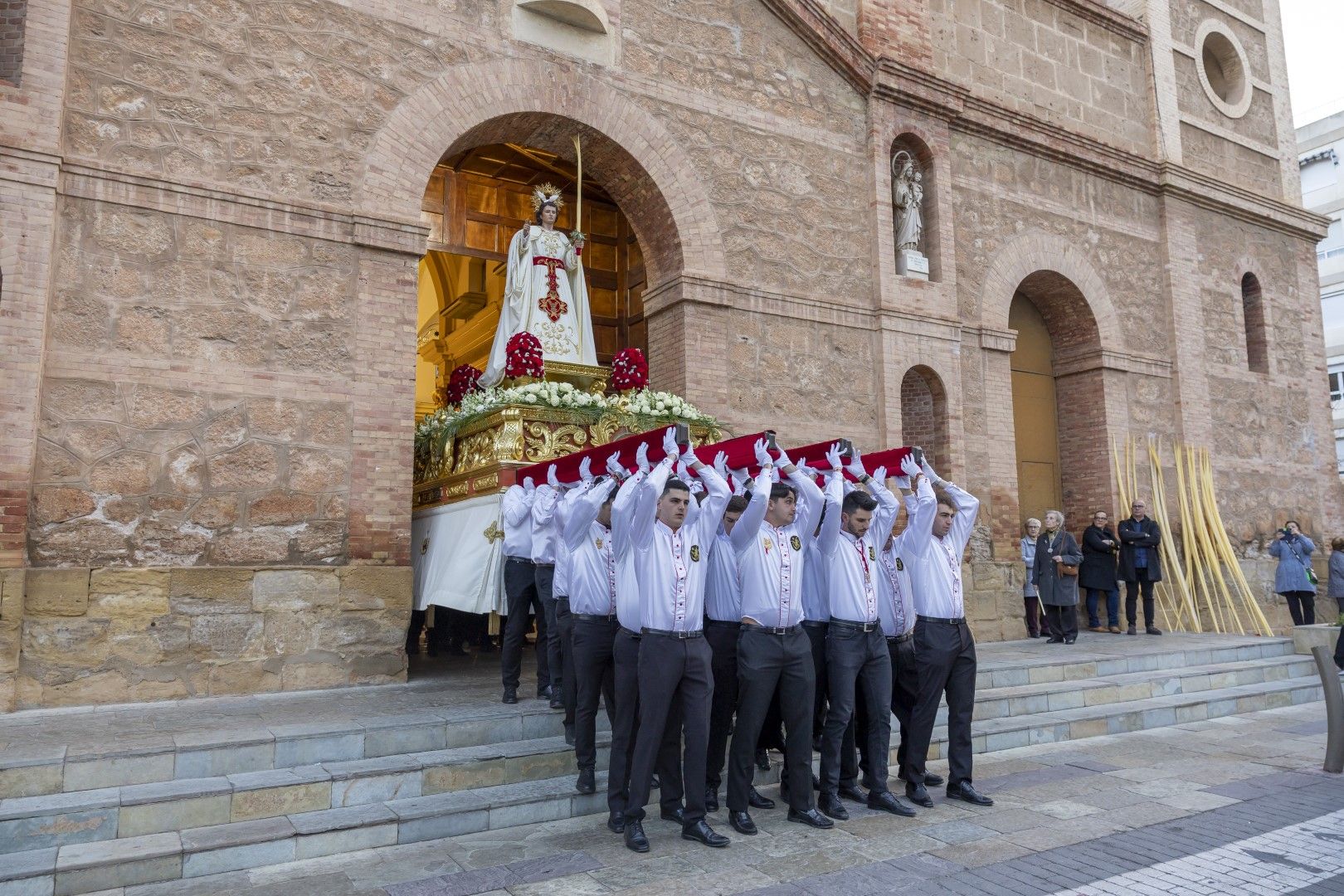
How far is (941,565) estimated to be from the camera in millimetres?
6910

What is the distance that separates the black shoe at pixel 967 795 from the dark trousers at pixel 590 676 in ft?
7.76

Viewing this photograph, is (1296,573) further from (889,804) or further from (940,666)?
(889,804)

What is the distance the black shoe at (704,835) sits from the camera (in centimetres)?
559

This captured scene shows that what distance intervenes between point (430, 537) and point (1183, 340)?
43.0ft

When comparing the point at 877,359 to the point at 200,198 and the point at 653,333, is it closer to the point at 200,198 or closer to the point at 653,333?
the point at 653,333

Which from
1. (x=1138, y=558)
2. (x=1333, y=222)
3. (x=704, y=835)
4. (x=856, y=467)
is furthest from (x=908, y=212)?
(x=1333, y=222)

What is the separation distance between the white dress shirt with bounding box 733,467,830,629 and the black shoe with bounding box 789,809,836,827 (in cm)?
113

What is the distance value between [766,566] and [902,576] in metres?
1.42

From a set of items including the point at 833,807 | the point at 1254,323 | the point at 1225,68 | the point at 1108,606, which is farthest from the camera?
the point at 1225,68

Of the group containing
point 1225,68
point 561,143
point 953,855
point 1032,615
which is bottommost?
point 953,855

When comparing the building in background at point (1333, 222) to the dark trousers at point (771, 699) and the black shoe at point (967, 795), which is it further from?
the dark trousers at point (771, 699)

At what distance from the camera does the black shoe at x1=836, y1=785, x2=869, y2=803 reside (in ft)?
21.7

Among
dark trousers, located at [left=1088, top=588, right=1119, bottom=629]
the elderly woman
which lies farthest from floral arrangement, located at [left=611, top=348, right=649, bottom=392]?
dark trousers, located at [left=1088, top=588, right=1119, bottom=629]

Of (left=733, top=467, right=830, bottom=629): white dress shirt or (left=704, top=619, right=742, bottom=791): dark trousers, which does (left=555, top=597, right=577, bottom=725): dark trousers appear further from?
(left=733, top=467, right=830, bottom=629): white dress shirt
